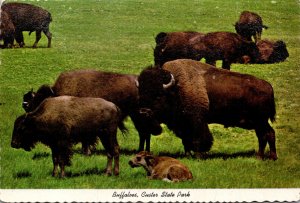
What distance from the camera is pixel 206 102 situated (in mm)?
12125

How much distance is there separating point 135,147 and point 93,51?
7.67 ft

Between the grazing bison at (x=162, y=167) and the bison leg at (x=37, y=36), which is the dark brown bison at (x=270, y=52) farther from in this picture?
the grazing bison at (x=162, y=167)

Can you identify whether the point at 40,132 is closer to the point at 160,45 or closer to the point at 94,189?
the point at 94,189

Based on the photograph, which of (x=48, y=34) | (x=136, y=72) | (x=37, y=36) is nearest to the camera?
(x=136, y=72)

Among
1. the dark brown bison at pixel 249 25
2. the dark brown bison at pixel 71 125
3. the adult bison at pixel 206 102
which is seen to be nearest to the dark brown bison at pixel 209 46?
the dark brown bison at pixel 249 25

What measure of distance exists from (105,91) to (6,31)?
257 centimetres

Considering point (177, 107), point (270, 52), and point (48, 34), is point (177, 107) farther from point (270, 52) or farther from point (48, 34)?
point (270, 52)

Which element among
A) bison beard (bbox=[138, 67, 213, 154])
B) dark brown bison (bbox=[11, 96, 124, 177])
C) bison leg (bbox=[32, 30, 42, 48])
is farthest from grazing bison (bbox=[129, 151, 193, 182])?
bison leg (bbox=[32, 30, 42, 48])

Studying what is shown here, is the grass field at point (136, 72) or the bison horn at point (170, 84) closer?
the grass field at point (136, 72)

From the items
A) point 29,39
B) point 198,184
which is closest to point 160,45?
point 29,39

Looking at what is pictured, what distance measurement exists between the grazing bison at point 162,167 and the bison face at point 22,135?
66.2 inches

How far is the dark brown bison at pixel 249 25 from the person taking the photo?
572 inches

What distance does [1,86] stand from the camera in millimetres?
12625

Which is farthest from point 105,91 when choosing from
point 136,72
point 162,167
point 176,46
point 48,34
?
point 176,46
